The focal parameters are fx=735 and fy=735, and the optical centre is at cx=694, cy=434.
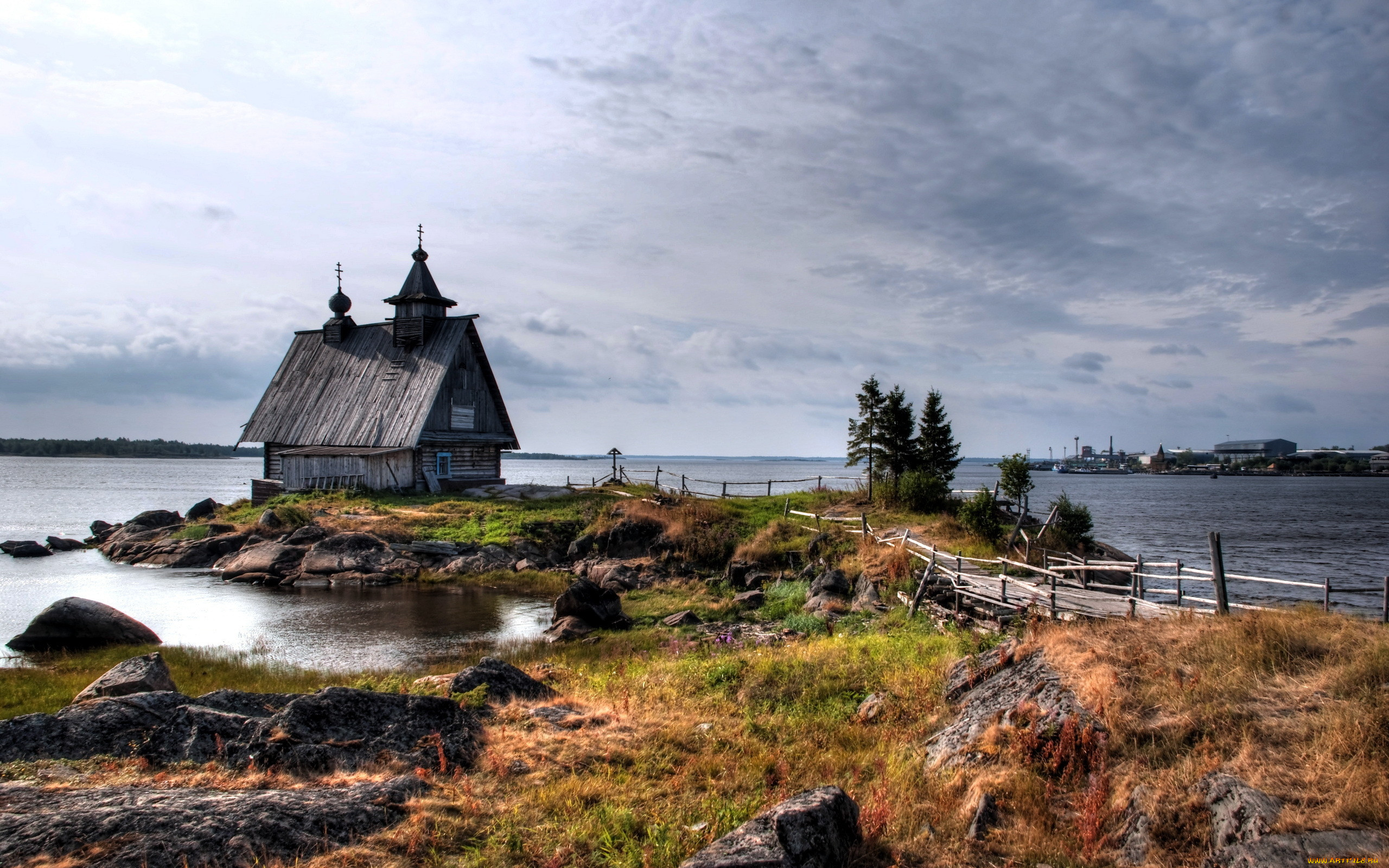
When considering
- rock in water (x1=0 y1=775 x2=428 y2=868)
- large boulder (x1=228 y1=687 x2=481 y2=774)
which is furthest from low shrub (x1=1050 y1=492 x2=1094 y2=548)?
rock in water (x1=0 y1=775 x2=428 y2=868)

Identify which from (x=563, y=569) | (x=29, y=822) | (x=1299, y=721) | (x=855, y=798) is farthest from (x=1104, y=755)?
(x=563, y=569)

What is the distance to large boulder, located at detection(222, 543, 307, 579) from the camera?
27.1 m

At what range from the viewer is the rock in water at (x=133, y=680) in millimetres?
9953

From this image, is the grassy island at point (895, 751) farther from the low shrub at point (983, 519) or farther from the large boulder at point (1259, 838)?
the low shrub at point (983, 519)

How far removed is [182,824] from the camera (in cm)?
600

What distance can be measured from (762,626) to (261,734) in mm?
12702

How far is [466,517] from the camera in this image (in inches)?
1293

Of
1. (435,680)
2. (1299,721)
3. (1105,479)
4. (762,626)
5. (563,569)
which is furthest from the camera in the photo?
(1105,479)

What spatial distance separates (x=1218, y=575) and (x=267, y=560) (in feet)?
95.1

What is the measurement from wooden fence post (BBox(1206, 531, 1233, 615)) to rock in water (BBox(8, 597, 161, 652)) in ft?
70.8

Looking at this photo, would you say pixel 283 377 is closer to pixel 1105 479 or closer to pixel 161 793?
pixel 161 793

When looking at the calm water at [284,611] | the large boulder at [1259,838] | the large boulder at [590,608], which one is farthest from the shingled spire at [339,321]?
the large boulder at [1259,838]

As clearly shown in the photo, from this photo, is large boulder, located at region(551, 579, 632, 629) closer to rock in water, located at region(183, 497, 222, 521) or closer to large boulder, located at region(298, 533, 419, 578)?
large boulder, located at region(298, 533, 419, 578)

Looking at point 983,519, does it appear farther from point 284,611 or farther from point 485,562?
point 284,611
